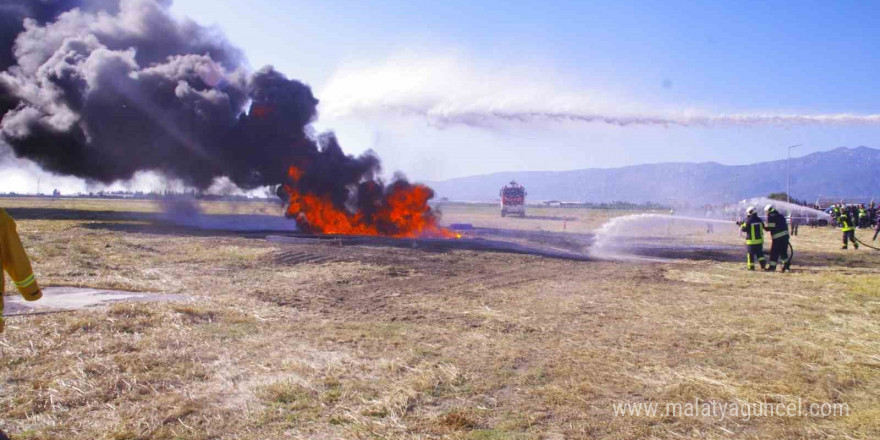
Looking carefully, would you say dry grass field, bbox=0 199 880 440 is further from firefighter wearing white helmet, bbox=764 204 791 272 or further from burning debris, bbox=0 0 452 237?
burning debris, bbox=0 0 452 237

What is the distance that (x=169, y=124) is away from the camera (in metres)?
31.3

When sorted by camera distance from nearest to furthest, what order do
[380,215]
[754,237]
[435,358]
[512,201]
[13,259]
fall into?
[13,259] < [435,358] < [754,237] < [380,215] < [512,201]

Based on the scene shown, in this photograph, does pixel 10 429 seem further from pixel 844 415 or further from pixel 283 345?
pixel 844 415

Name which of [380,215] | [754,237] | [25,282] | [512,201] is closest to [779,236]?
[754,237]

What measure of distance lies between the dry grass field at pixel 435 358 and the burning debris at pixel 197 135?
49.7 ft

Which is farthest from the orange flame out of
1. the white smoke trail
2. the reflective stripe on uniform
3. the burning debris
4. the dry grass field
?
the reflective stripe on uniform

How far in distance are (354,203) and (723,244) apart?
1936 centimetres

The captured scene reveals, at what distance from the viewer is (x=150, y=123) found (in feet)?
104

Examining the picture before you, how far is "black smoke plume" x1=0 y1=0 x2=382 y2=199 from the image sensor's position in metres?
30.1

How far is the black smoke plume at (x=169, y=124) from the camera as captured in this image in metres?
30.1

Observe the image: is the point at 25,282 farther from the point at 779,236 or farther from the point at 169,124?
the point at 169,124

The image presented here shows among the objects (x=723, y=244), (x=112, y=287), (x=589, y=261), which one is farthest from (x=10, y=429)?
(x=723, y=244)

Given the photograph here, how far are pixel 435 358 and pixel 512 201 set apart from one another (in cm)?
5212

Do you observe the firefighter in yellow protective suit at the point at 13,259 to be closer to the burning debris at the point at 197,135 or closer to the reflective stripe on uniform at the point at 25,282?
the reflective stripe on uniform at the point at 25,282
